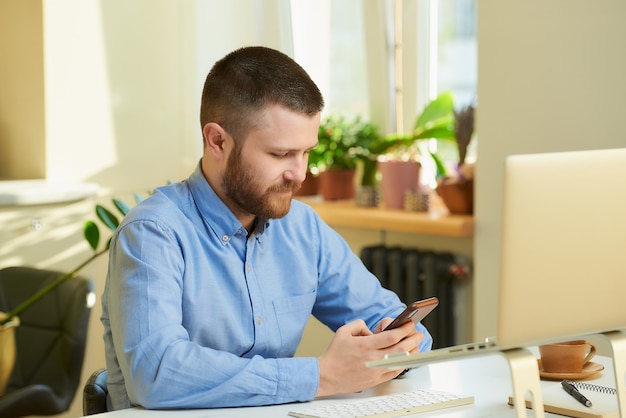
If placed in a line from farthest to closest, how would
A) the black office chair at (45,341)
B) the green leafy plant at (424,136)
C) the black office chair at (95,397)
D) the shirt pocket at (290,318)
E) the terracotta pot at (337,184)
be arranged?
1. the terracotta pot at (337,184)
2. the green leafy plant at (424,136)
3. the black office chair at (45,341)
4. the shirt pocket at (290,318)
5. the black office chair at (95,397)

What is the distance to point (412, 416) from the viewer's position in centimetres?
149

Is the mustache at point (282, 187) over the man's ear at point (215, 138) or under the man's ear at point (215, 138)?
under

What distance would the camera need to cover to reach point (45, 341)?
9.32ft

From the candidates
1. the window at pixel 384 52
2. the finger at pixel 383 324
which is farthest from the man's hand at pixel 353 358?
the window at pixel 384 52

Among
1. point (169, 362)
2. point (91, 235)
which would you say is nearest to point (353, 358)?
point (169, 362)

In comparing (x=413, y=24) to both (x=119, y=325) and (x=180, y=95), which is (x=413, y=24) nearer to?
(x=180, y=95)

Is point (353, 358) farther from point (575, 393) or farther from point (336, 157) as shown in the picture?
point (336, 157)

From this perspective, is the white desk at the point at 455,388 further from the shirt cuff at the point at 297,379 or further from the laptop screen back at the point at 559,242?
the laptop screen back at the point at 559,242

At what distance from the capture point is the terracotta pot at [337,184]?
3.70 m

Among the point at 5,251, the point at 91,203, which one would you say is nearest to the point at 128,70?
the point at 91,203

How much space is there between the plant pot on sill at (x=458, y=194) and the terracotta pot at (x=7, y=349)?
1.53 metres

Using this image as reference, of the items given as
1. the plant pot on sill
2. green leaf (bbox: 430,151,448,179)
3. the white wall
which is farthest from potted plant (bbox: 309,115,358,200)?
the white wall

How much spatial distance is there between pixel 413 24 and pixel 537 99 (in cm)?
90

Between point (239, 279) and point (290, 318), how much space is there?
0.50ft
